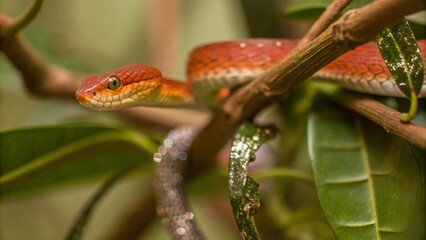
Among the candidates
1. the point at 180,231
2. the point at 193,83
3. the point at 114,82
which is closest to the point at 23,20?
the point at 114,82

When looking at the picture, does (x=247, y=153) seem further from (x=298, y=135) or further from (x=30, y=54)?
(x=30, y=54)

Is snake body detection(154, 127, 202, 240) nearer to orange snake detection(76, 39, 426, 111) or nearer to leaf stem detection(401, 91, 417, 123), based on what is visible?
orange snake detection(76, 39, 426, 111)

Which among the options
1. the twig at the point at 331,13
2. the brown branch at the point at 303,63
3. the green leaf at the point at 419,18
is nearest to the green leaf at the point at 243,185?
the brown branch at the point at 303,63

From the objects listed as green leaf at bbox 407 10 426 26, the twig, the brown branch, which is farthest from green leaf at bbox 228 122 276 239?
green leaf at bbox 407 10 426 26

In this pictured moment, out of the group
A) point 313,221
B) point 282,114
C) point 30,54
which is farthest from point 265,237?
point 30,54

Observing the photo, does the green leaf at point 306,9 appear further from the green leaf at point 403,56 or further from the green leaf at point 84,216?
the green leaf at point 84,216

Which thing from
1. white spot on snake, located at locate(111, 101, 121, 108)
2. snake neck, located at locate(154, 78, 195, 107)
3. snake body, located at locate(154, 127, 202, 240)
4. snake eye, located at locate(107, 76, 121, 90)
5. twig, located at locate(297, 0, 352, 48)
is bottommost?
snake body, located at locate(154, 127, 202, 240)
